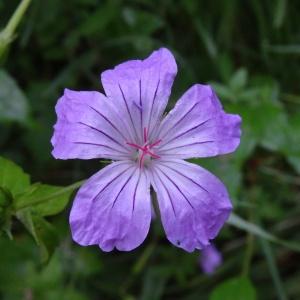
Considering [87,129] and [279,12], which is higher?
[87,129]

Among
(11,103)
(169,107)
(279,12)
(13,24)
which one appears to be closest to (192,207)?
(13,24)

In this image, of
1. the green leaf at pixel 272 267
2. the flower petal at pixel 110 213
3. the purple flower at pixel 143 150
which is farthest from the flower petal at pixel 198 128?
the green leaf at pixel 272 267

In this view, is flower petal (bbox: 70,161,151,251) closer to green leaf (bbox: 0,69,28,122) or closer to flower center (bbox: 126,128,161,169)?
flower center (bbox: 126,128,161,169)

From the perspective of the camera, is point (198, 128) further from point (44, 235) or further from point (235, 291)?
point (235, 291)

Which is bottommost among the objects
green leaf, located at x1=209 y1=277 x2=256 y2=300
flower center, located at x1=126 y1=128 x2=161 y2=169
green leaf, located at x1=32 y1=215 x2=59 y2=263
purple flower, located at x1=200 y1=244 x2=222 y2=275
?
purple flower, located at x1=200 y1=244 x2=222 y2=275

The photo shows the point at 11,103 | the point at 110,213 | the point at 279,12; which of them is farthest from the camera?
the point at 279,12

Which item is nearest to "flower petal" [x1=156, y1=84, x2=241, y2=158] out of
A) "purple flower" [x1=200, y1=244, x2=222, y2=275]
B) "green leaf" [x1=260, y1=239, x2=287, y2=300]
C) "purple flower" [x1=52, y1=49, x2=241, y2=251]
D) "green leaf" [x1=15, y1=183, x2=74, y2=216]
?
"purple flower" [x1=52, y1=49, x2=241, y2=251]

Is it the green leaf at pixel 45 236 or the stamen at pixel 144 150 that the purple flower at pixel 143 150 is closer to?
the stamen at pixel 144 150
